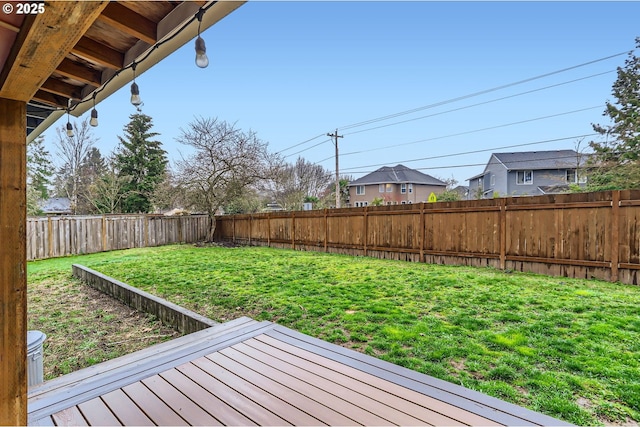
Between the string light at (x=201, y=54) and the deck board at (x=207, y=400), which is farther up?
the string light at (x=201, y=54)

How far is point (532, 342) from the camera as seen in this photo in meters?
2.65

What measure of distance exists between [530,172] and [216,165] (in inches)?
870

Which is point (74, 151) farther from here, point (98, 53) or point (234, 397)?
point (234, 397)

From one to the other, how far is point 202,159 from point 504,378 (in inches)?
496

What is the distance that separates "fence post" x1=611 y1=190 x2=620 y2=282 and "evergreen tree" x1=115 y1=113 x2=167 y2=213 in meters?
20.6

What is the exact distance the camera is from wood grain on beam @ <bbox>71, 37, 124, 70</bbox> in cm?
164

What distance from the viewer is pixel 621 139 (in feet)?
43.5

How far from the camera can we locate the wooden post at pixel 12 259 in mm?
1172

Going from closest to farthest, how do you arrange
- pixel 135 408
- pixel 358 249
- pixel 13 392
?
A: 1. pixel 13 392
2. pixel 135 408
3. pixel 358 249

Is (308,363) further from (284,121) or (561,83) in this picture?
(284,121)

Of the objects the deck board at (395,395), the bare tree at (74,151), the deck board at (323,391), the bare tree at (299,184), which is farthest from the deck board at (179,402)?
the bare tree at (74,151)

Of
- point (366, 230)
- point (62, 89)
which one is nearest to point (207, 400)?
point (62, 89)

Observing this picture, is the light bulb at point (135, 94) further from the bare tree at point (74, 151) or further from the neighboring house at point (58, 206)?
the neighboring house at point (58, 206)

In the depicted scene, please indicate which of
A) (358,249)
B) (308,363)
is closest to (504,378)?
(308,363)
